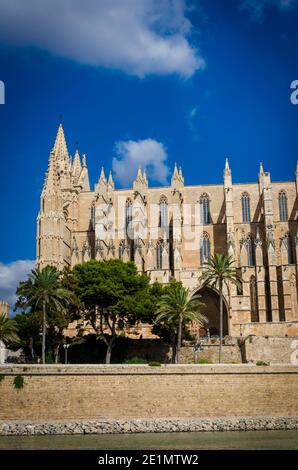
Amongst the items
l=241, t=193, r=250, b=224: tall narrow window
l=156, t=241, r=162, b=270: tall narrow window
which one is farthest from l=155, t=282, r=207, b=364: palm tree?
l=241, t=193, r=250, b=224: tall narrow window

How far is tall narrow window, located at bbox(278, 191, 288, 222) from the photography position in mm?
60737

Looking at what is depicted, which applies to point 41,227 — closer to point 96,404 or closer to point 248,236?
point 248,236

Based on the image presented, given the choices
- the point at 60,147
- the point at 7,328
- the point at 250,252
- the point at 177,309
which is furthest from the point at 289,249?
the point at 60,147

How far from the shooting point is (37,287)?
132 ft

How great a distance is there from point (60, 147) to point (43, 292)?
3587 centimetres

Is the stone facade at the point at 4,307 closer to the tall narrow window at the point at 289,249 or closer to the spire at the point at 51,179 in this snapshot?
the spire at the point at 51,179

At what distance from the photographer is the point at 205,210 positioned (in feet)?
209

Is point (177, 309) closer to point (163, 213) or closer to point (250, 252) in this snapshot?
point (250, 252)

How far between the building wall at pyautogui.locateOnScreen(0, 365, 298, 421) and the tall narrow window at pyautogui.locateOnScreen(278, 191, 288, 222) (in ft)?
95.5

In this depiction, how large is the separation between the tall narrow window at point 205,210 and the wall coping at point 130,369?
30.7 m

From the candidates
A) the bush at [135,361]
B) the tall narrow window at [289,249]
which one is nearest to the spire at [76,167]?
the tall narrow window at [289,249]
